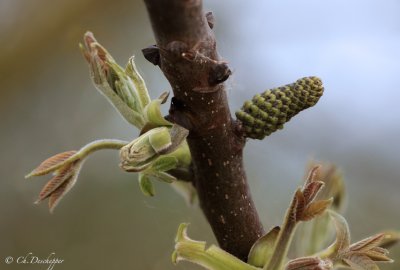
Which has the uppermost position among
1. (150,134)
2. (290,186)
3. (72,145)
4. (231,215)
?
(150,134)

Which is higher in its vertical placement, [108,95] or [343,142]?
[108,95]

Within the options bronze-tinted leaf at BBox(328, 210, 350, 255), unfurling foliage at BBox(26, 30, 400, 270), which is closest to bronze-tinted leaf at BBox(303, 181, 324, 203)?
unfurling foliage at BBox(26, 30, 400, 270)

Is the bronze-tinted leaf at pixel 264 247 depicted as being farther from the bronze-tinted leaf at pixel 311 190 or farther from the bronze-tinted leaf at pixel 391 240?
the bronze-tinted leaf at pixel 391 240

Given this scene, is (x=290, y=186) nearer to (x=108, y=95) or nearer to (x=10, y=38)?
(x=10, y=38)

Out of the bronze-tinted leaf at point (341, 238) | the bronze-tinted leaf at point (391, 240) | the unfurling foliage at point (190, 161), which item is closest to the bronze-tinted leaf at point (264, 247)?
the unfurling foliage at point (190, 161)

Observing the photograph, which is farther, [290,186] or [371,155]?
[371,155]

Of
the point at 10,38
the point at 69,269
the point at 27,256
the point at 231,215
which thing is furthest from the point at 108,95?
the point at 10,38

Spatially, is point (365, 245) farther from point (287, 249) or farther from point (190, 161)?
point (190, 161)
